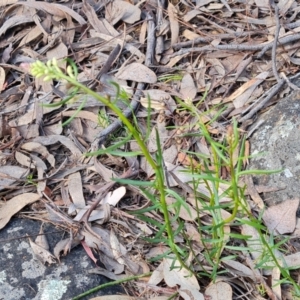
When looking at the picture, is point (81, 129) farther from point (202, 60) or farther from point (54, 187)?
point (202, 60)

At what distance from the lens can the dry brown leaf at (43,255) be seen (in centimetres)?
187

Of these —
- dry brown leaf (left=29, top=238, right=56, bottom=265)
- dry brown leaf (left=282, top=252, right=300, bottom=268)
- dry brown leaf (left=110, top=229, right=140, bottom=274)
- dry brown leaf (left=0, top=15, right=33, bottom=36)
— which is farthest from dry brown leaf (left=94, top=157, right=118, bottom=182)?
dry brown leaf (left=0, top=15, right=33, bottom=36)

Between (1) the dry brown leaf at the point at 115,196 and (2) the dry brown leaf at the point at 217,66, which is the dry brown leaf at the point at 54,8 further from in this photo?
(1) the dry brown leaf at the point at 115,196

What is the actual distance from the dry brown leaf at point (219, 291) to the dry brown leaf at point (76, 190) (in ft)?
1.75

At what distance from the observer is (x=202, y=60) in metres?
2.41

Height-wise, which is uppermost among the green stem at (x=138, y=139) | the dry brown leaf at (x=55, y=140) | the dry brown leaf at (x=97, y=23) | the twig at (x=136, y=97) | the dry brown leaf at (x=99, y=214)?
the green stem at (x=138, y=139)

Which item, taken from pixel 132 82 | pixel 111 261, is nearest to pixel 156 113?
pixel 132 82

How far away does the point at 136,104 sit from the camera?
227 cm

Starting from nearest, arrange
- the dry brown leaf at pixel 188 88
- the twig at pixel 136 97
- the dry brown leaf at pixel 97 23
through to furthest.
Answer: the twig at pixel 136 97 → the dry brown leaf at pixel 188 88 → the dry brown leaf at pixel 97 23

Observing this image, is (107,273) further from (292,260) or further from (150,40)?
(150,40)

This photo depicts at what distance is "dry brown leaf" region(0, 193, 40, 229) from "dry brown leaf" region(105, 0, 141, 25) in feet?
3.10

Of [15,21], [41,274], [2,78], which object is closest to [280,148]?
[41,274]

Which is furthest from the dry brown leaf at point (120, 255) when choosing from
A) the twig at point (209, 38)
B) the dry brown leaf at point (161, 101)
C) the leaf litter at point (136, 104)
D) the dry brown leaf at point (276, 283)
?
the twig at point (209, 38)

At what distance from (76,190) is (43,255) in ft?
0.89
